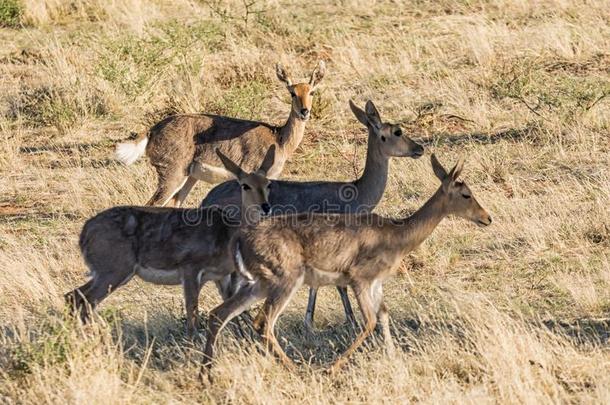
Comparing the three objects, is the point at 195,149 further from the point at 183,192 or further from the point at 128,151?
the point at 128,151

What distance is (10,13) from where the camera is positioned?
1748 cm

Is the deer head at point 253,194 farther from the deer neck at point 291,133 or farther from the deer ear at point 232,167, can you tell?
the deer neck at point 291,133

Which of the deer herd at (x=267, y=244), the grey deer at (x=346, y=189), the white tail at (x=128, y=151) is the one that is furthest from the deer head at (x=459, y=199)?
the white tail at (x=128, y=151)

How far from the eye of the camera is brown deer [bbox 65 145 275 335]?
8273 millimetres

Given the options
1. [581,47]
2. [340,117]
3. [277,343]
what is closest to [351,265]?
[277,343]

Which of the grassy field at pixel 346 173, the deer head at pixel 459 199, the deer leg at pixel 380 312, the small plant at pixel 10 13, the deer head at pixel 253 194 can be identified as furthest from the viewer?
the small plant at pixel 10 13

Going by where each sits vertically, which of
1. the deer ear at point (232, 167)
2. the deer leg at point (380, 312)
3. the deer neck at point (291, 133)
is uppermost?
the deer ear at point (232, 167)

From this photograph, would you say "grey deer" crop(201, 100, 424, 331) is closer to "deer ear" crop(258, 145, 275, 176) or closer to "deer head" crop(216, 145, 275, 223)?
"deer head" crop(216, 145, 275, 223)

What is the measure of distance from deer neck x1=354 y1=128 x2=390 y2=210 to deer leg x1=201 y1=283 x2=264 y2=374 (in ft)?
7.43

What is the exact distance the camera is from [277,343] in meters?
7.91

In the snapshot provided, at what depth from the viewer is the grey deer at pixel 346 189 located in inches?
378

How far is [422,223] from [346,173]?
430 centimetres

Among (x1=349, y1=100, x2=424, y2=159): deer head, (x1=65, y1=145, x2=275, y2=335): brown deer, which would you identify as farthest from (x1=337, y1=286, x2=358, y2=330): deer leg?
(x1=349, y1=100, x2=424, y2=159): deer head

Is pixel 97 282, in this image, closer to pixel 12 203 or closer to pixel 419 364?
pixel 419 364
